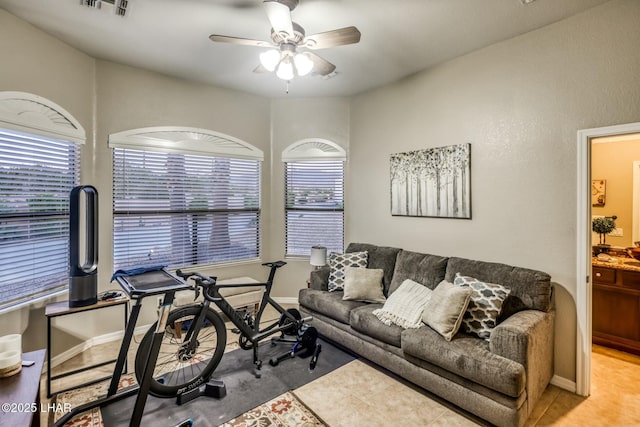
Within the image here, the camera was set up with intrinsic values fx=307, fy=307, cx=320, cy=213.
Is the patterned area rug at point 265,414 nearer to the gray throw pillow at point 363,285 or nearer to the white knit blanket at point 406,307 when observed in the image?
the white knit blanket at point 406,307

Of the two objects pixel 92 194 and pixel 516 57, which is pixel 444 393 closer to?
pixel 516 57

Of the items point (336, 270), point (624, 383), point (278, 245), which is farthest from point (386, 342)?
point (278, 245)

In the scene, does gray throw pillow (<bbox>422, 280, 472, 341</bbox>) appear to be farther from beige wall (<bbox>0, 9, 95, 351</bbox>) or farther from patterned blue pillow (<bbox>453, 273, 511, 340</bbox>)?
beige wall (<bbox>0, 9, 95, 351</bbox>)

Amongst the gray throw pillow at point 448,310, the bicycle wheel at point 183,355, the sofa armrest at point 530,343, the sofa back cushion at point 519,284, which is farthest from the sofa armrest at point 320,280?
the sofa armrest at point 530,343

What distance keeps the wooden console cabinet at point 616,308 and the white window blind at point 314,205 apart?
9.98 ft

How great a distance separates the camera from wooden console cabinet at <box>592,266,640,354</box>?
10.3 ft

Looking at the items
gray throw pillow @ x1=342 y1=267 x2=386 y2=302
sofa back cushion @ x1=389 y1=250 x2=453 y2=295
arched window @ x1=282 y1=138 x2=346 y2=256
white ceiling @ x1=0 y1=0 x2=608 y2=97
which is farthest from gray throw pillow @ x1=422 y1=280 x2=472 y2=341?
white ceiling @ x1=0 y1=0 x2=608 y2=97

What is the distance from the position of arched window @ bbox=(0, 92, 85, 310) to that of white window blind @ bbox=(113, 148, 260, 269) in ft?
1.68

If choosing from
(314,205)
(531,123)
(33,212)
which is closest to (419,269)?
(531,123)

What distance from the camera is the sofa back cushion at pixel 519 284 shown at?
2.57 meters

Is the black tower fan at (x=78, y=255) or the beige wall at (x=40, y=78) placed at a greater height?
the beige wall at (x=40, y=78)

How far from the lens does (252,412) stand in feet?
7.61

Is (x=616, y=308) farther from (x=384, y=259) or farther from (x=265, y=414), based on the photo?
(x=265, y=414)

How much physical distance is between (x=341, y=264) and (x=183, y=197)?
2.22 metres
